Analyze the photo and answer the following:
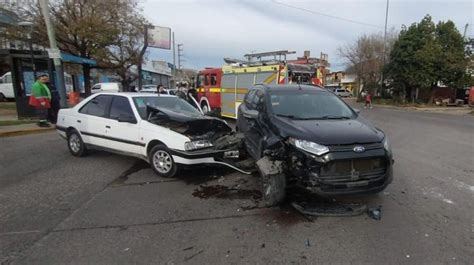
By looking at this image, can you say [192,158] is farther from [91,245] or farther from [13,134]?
[13,134]

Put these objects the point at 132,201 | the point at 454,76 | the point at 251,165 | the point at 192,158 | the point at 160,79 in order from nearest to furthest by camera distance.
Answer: the point at 132,201 → the point at 192,158 → the point at 251,165 → the point at 454,76 → the point at 160,79

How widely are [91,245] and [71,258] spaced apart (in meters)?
0.28

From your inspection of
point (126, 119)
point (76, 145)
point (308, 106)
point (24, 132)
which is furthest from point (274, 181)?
Answer: point (24, 132)

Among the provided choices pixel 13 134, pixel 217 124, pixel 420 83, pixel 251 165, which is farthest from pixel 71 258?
pixel 420 83

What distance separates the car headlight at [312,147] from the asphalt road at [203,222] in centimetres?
92

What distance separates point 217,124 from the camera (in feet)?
21.3

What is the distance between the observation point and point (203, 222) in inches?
164

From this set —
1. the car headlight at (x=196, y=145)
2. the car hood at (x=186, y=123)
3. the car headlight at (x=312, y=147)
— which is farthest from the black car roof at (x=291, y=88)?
the car headlight at (x=312, y=147)

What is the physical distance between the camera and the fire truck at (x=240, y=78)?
12539mm

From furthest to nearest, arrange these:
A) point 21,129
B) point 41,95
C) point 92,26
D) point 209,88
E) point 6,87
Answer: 1. point 6,87
2. point 92,26
3. point 209,88
4. point 41,95
5. point 21,129

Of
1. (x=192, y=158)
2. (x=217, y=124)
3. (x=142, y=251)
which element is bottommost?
(x=142, y=251)

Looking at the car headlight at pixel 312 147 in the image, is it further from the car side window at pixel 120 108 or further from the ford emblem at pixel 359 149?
the car side window at pixel 120 108

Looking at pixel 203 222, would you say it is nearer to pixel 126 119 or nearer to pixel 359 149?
pixel 359 149

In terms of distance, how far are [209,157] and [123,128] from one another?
2.00 m
